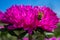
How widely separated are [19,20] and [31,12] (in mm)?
29

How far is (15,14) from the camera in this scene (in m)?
0.38

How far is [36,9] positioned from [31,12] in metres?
0.02

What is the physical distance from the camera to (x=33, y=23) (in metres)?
0.38

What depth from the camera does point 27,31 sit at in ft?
1.27

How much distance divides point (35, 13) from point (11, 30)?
6 cm

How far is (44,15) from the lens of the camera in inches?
15.2

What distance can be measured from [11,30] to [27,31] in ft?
0.11

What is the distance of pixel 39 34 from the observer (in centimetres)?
39

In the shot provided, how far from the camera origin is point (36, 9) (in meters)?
0.40

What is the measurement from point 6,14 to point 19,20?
0.13ft

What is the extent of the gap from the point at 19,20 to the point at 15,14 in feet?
0.05

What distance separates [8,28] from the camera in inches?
15.2

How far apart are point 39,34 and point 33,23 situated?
0.03m

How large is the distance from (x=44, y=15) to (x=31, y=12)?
0.09 feet
